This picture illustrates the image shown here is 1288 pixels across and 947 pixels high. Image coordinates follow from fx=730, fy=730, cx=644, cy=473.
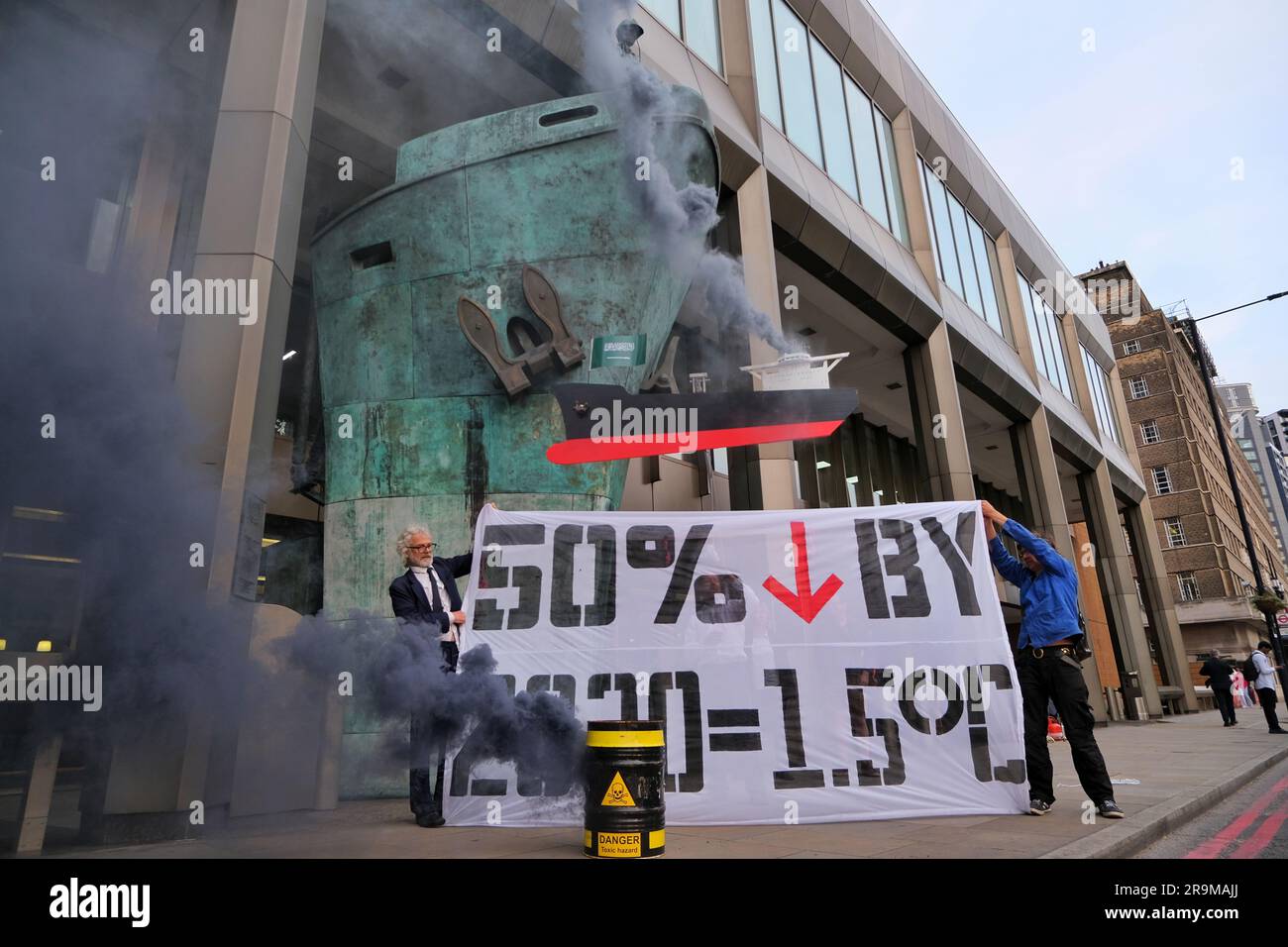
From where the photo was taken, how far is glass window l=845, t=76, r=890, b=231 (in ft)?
56.5

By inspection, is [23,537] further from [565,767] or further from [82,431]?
[565,767]

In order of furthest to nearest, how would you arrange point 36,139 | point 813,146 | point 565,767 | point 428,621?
point 813,146 → point 36,139 → point 428,621 → point 565,767

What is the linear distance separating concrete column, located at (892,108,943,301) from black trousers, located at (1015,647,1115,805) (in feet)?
48.6

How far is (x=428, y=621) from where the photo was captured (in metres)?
5.10

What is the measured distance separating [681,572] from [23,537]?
4.34 meters

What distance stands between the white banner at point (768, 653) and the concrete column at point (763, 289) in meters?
4.98

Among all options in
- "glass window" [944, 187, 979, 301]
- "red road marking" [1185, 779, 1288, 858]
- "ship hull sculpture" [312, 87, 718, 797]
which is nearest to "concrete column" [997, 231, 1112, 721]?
"glass window" [944, 187, 979, 301]

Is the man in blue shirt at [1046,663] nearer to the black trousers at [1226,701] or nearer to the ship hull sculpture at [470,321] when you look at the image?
the ship hull sculpture at [470,321]

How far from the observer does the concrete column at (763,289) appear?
11.0 m

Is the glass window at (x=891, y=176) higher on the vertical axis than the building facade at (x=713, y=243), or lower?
higher

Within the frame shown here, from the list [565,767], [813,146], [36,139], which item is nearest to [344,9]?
[36,139]

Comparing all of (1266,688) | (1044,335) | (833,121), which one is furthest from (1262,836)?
(1044,335)

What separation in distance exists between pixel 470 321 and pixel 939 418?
41.9 feet
